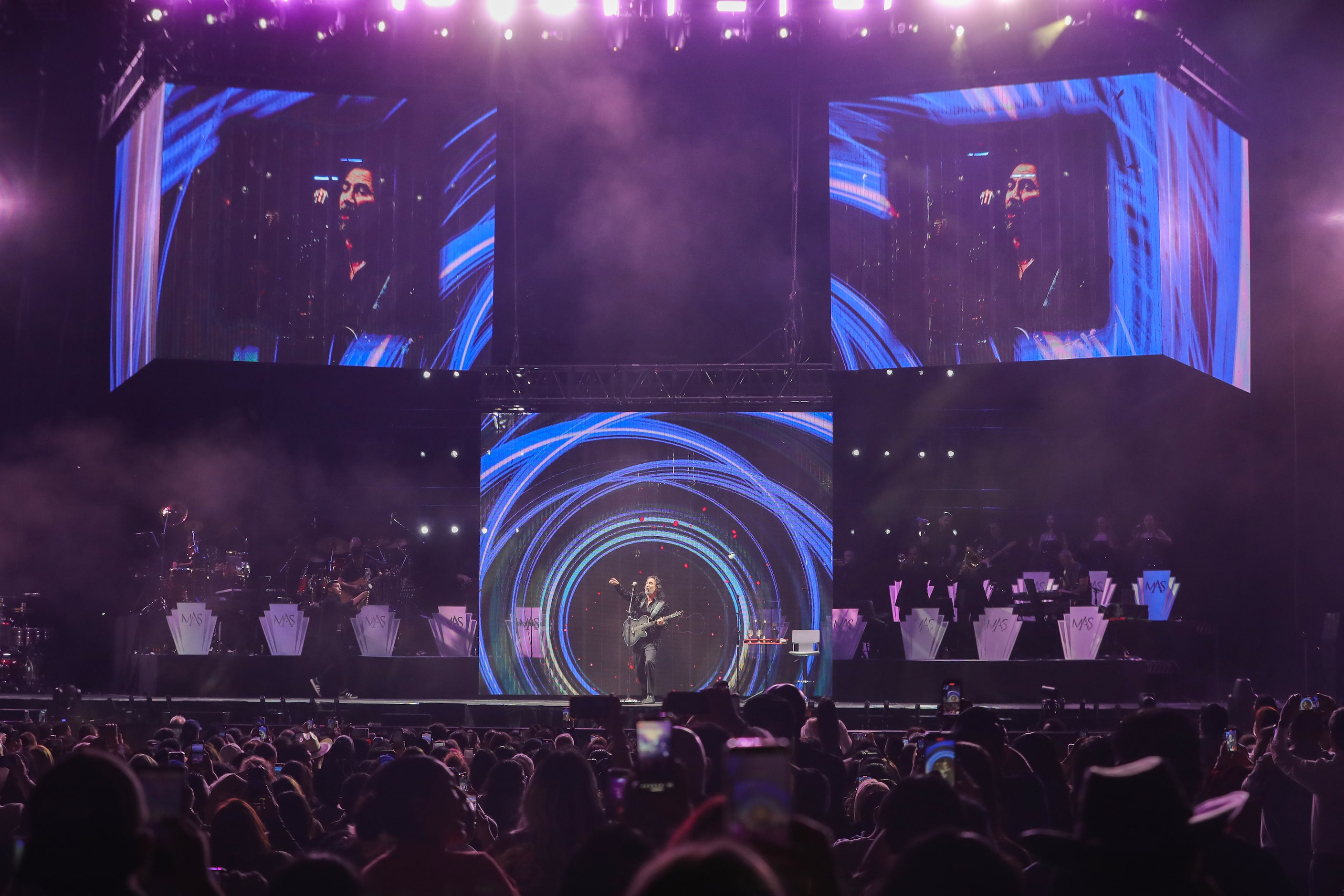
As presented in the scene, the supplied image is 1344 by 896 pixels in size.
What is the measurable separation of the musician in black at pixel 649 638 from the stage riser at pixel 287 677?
1.97m

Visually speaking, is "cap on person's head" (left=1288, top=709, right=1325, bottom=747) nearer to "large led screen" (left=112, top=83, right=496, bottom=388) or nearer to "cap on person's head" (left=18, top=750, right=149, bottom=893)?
"cap on person's head" (left=18, top=750, right=149, bottom=893)

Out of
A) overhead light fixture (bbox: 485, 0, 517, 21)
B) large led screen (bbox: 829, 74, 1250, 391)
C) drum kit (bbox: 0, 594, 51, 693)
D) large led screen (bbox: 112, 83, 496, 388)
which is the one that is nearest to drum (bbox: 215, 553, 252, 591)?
drum kit (bbox: 0, 594, 51, 693)

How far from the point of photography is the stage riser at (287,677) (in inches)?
538

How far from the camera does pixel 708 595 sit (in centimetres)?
1555

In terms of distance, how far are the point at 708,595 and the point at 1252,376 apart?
22.5 ft

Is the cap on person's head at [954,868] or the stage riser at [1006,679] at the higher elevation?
the cap on person's head at [954,868]

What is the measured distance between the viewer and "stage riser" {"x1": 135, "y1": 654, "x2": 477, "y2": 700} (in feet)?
44.8

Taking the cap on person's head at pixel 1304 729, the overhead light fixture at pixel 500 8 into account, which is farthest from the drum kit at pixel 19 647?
the cap on person's head at pixel 1304 729

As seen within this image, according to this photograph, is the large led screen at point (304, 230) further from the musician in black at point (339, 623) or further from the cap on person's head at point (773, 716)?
the cap on person's head at point (773, 716)

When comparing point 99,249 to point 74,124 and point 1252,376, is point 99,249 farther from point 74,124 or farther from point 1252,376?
point 1252,376

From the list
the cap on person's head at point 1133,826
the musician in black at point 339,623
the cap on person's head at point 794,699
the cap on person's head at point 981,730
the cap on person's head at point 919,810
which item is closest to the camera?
the cap on person's head at point 1133,826

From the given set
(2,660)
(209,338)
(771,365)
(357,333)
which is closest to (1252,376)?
(771,365)

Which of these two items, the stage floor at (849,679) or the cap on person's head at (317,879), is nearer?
the cap on person's head at (317,879)

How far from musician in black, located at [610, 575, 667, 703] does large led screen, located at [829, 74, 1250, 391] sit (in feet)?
12.0
